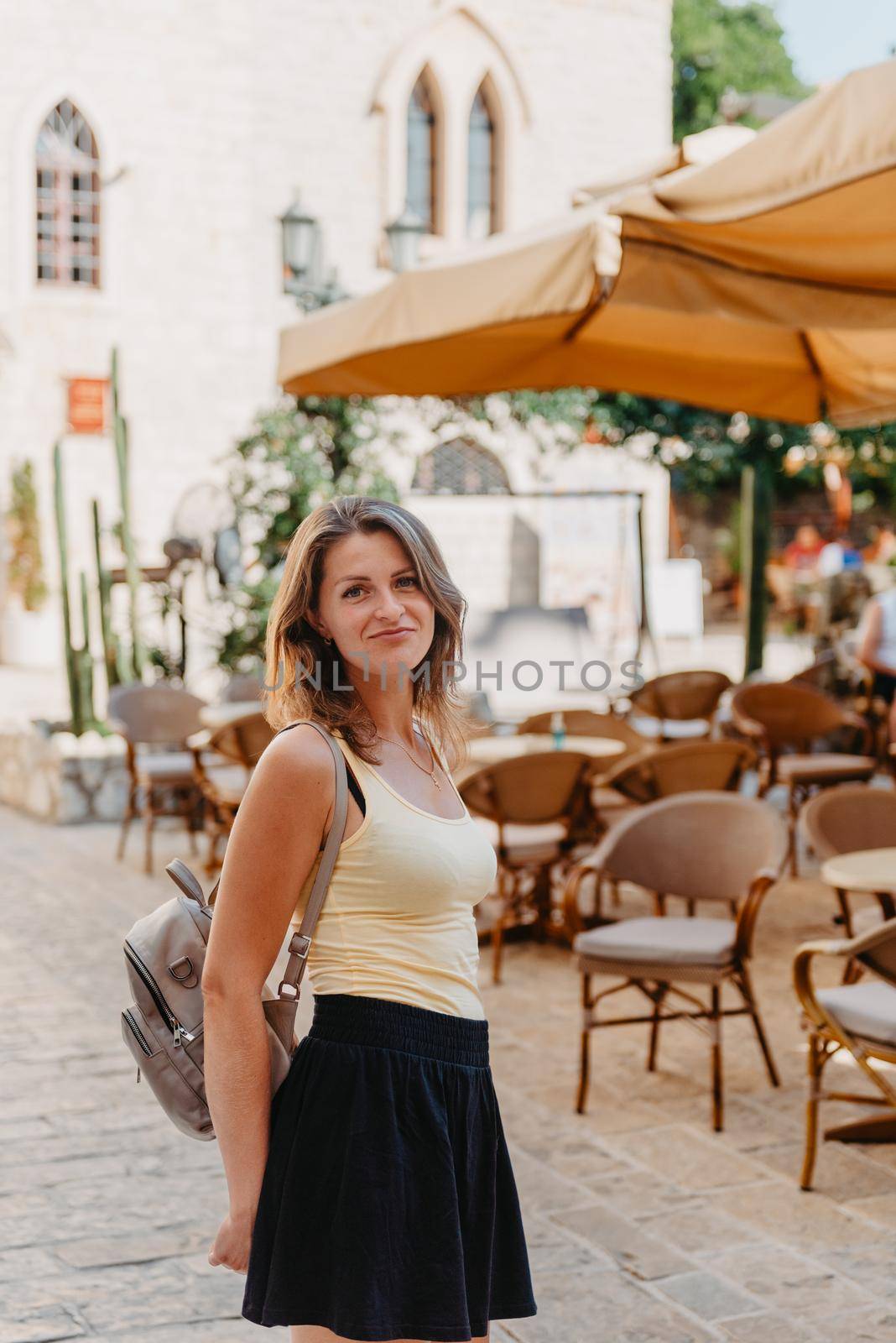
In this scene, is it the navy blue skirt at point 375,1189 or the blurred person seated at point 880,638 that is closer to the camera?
the navy blue skirt at point 375,1189

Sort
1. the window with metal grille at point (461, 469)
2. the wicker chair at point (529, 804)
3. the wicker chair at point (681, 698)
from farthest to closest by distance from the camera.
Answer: the window with metal grille at point (461, 469), the wicker chair at point (681, 698), the wicker chair at point (529, 804)

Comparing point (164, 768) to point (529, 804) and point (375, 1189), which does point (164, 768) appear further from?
point (375, 1189)

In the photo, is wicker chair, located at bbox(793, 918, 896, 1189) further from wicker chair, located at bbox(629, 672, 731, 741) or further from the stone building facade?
the stone building facade

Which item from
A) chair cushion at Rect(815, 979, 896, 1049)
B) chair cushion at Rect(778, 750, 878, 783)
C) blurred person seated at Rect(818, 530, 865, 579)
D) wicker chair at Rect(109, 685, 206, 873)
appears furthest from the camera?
blurred person seated at Rect(818, 530, 865, 579)

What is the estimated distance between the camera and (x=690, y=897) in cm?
482

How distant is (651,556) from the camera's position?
824 inches

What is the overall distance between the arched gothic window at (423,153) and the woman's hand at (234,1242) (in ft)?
66.7

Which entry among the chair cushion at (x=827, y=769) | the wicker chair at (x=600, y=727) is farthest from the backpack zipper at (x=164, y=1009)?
the chair cushion at (x=827, y=769)

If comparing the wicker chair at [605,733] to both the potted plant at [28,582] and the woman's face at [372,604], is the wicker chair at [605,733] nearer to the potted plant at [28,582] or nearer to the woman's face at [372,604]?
the woman's face at [372,604]

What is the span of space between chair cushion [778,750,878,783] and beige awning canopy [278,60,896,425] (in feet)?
5.53

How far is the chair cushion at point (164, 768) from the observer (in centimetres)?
806

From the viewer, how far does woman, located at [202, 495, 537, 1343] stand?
6.01 ft

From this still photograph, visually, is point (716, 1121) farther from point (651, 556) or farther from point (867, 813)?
point (651, 556)

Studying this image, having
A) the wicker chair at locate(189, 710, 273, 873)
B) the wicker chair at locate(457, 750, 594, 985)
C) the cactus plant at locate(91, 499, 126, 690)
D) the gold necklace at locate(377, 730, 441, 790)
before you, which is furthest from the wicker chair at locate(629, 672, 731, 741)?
the gold necklace at locate(377, 730, 441, 790)
